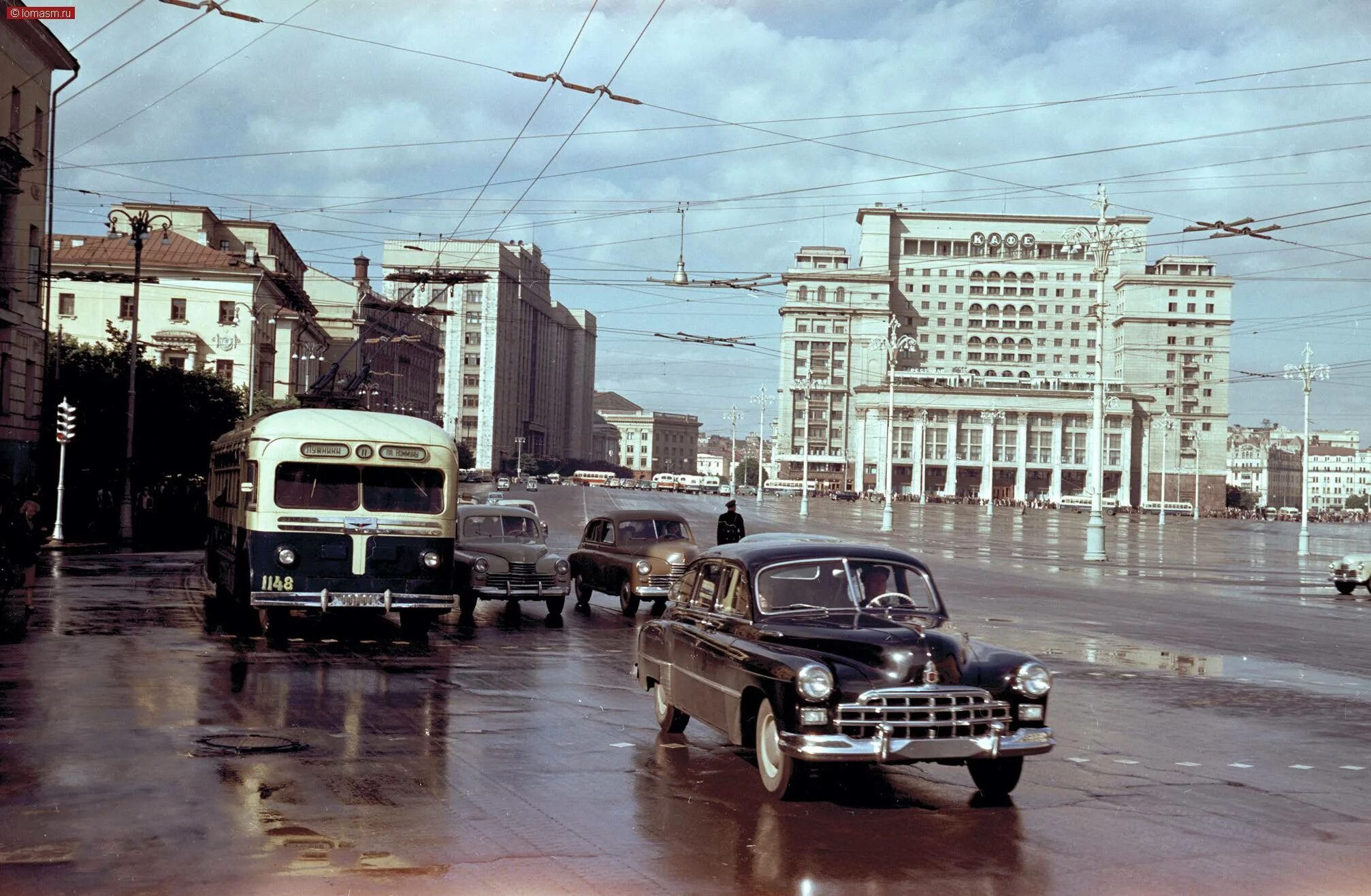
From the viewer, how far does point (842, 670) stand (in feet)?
27.1

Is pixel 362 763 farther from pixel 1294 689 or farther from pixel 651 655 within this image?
pixel 1294 689

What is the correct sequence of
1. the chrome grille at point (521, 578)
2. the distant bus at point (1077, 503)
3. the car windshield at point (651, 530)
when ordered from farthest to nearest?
the distant bus at point (1077, 503) → the car windshield at point (651, 530) → the chrome grille at point (521, 578)

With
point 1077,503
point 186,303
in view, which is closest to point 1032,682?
point 186,303

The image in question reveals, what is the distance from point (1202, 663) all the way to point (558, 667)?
25.7 ft

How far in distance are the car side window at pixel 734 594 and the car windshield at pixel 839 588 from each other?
13 cm

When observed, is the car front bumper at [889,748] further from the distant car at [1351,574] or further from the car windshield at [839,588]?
the distant car at [1351,574]

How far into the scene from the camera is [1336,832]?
7.84m

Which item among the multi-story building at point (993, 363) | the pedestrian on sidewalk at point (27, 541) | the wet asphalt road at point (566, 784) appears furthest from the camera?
the multi-story building at point (993, 363)

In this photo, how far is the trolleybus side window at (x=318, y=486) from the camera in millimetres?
17000

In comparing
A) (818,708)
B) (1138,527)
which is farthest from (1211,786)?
(1138,527)

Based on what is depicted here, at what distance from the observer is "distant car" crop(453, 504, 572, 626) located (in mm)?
20469

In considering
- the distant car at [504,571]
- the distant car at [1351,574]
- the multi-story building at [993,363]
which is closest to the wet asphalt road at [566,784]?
the distant car at [504,571]

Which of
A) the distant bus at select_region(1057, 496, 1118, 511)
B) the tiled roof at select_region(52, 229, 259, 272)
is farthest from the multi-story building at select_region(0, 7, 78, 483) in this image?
the distant bus at select_region(1057, 496, 1118, 511)

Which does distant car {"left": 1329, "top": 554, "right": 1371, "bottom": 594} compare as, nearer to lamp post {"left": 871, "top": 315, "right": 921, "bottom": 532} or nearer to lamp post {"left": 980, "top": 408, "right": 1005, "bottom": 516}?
lamp post {"left": 871, "top": 315, "right": 921, "bottom": 532}
